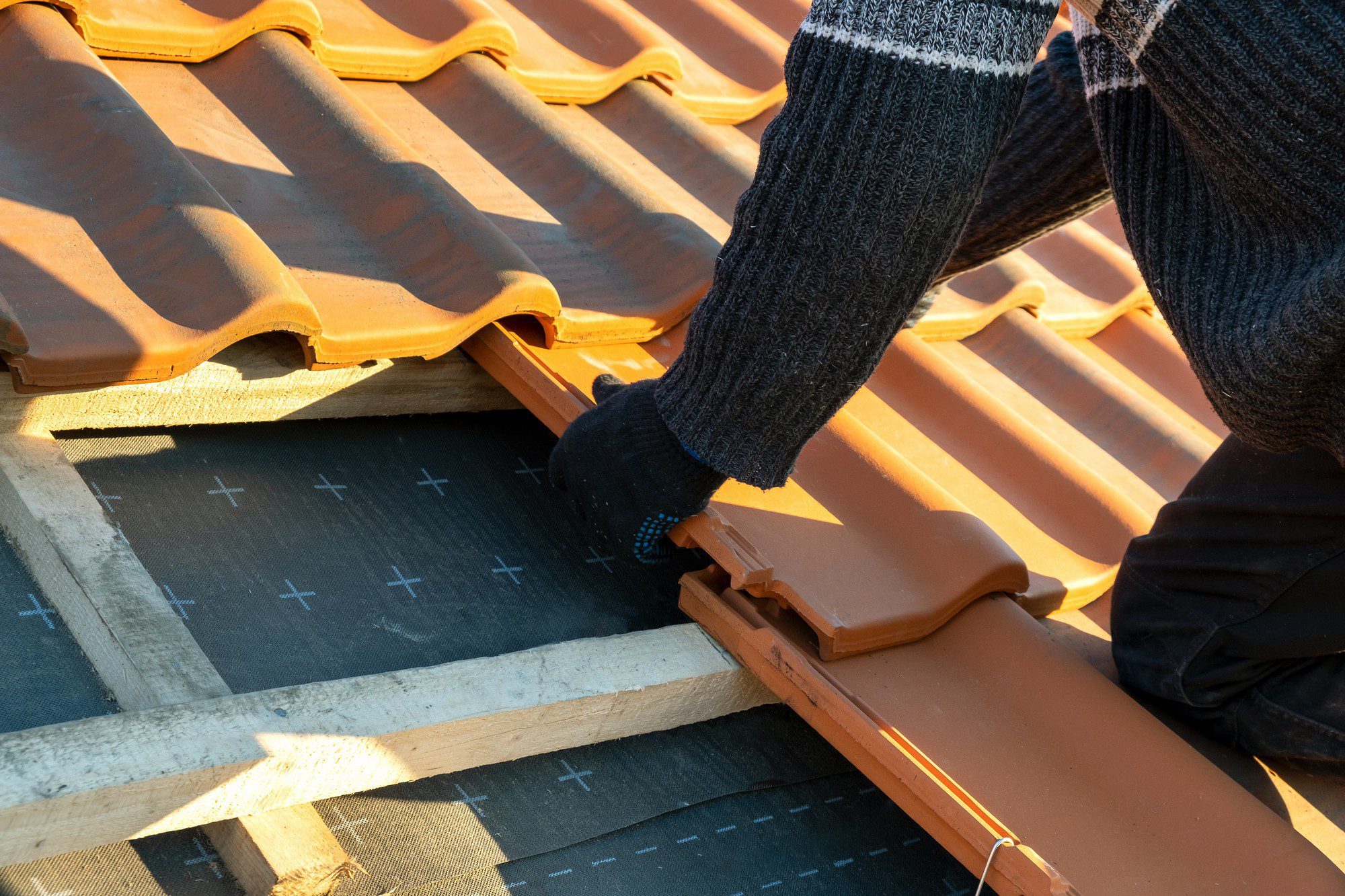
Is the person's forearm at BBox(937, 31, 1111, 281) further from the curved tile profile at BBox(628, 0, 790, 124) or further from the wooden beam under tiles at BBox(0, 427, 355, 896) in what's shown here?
the wooden beam under tiles at BBox(0, 427, 355, 896)

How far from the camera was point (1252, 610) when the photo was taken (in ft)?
5.36

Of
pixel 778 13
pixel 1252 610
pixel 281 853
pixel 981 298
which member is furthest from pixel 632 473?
pixel 778 13

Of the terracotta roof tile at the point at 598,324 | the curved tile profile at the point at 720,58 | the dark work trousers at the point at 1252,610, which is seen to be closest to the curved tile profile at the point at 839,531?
the terracotta roof tile at the point at 598,324

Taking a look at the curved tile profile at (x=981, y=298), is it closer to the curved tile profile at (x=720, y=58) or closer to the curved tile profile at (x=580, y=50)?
the curved tile profile at (x=720, y=58)

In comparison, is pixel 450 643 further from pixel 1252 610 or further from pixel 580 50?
pixel 580 50

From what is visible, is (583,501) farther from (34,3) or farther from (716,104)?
(716,104)

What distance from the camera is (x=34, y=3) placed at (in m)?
1.72

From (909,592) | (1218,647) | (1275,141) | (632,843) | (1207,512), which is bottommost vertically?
(632,843)

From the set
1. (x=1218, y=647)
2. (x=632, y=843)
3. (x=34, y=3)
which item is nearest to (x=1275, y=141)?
(x=1218, y=647)

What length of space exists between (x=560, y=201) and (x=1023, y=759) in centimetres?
120

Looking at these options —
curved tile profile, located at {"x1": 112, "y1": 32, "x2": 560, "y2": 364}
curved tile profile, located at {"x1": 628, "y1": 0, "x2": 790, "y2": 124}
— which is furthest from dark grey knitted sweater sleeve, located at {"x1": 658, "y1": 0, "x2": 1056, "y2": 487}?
curved tile profile, located at {"x1": 628, "y1": 0, "x2": 790, "y2": 124}

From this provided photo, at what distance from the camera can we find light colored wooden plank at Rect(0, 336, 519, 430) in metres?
1.44

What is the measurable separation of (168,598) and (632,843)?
636 mm

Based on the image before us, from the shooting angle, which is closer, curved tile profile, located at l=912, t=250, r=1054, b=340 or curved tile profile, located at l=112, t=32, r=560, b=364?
curved tile profile, located at l=112, t=32, r=560, b=364
